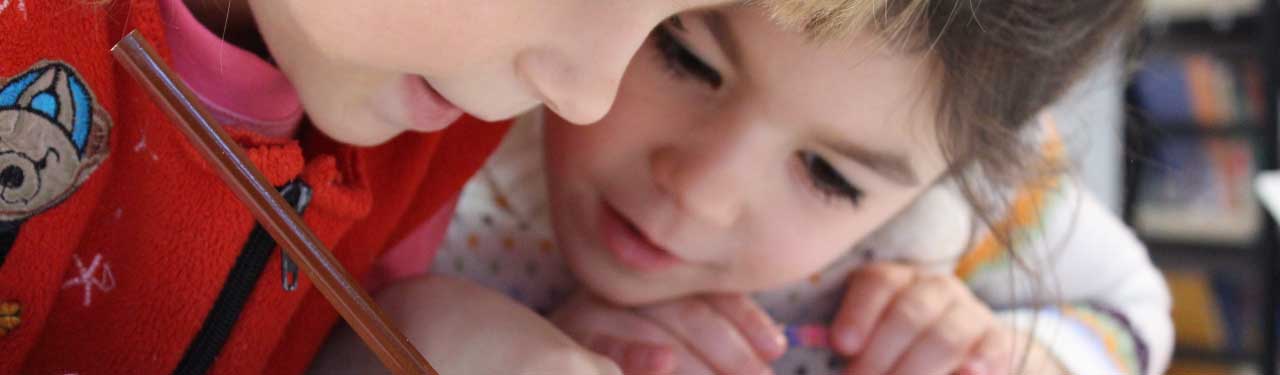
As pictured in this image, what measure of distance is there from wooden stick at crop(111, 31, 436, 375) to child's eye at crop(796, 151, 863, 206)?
27 cm

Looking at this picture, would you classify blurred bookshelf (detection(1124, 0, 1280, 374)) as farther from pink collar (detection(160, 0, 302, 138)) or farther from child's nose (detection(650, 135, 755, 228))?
pink collar (detection(160, 0, 302, 138))

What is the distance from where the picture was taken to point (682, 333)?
65 centimetres

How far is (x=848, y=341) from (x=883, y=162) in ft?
0.42

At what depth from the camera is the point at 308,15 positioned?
427mm

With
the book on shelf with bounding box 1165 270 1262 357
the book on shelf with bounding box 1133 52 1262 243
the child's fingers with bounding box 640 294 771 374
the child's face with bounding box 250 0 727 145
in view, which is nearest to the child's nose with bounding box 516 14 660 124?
the child's face with bounding box 250 0 727 145

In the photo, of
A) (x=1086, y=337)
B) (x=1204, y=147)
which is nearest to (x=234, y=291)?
(x=1086, y=337)

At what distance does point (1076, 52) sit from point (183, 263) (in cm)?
43

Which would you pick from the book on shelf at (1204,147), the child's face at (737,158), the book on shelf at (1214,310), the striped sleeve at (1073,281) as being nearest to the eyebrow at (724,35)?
the child's face at (737,158)

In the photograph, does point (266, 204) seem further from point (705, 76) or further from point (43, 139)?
point (705, 76)

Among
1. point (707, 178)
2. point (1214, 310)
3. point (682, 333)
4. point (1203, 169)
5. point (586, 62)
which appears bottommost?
point (1214, 310)

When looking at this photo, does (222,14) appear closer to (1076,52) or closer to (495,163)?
(495,163)

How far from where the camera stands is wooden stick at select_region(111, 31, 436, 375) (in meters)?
0.38

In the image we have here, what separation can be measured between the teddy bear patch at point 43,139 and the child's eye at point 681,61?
0.26 meters

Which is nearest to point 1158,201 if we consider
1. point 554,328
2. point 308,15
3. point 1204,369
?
point 1204,369
